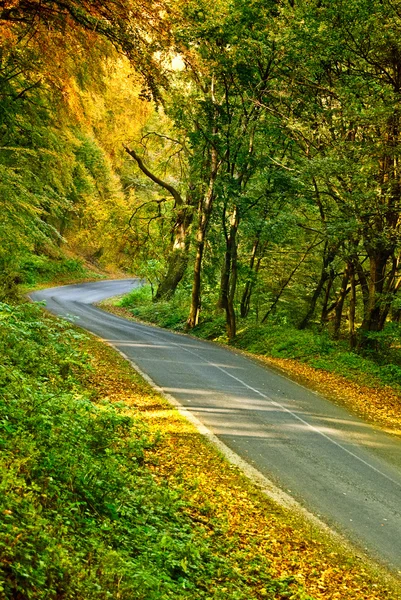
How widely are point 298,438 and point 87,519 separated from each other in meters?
5.92

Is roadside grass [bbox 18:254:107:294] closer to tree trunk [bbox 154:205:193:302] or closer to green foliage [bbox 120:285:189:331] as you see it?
green foliage [bbox 120:285:189:331]

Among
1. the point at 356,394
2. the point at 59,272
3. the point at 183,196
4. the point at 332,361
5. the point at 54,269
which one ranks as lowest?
the point at 356,394

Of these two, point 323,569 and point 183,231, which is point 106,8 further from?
point 183,231

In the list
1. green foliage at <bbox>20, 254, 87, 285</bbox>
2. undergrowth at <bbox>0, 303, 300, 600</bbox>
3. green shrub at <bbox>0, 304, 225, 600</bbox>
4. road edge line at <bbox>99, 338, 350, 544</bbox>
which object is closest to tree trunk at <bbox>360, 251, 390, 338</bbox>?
road edge line at <bbox>99, 338, 350, 544</bbox>

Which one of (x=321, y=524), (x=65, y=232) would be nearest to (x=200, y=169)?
(x=321, y=524)

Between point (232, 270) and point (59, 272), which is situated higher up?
point (232, 270)

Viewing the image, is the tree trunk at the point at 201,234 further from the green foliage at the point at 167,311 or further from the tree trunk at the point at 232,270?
the tree trunk at the point at 232,270

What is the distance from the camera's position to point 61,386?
8.02 metres

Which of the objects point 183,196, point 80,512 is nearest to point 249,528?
point 80,512

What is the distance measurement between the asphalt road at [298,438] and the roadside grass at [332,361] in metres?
1.08

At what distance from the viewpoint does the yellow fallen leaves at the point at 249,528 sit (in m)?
5.21

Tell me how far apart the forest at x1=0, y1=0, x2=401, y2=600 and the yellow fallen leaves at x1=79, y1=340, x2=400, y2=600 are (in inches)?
9.2

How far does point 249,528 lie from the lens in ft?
19.6

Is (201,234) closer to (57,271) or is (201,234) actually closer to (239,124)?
(239,124)
